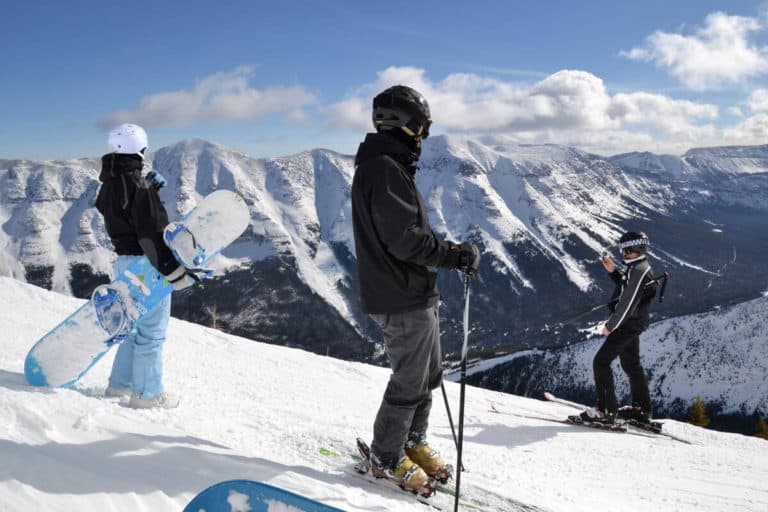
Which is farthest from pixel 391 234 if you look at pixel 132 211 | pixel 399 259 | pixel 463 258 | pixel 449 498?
pixel 132 211

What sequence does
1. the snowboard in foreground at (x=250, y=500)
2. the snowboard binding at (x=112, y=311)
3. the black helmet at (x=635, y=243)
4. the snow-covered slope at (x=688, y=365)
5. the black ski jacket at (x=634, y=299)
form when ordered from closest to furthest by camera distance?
the snowboard in foreground at (x=250, y=500)
the snowboard binding at (x=112, y=311)
the black ski jacket at (x=634, y=299)
the black helmet at (x=635, y=243)
the snow-covered slope at (x=688, y=365)

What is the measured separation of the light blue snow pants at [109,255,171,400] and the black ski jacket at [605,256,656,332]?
647cm

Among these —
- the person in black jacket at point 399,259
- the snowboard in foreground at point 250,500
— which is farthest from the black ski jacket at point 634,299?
the snowboard in foreground at point 250,500

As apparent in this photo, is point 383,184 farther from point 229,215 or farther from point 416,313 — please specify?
point 229,215

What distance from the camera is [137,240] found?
504 cm

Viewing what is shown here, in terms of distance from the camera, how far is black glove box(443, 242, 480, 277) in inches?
150

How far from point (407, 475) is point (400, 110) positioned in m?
2.78

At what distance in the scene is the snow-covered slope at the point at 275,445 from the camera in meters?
3.06

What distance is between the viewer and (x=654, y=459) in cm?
700

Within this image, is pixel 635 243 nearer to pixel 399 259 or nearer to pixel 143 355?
pixel 399 259

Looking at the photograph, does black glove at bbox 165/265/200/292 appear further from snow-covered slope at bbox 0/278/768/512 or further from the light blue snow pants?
snow-covered slope at bbox 0/278/768/512

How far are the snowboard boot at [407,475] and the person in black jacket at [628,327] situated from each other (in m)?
5.11

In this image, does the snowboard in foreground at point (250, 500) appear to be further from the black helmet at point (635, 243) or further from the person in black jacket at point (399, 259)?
the black helmet at point (635, 243)

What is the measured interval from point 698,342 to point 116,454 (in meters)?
107
